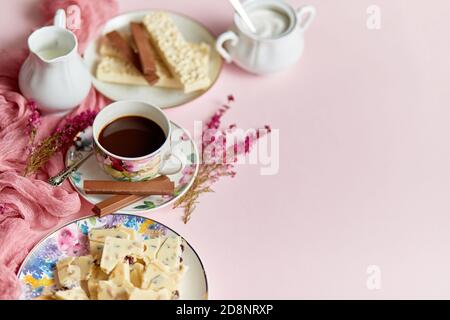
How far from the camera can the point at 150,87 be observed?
4.62ft

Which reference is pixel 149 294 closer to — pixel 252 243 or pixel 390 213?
pixel 252 243

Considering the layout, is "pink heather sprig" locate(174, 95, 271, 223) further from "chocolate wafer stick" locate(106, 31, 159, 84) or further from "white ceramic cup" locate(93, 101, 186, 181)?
"chocolate wafer stick" locate(106, 31, 159, 84)

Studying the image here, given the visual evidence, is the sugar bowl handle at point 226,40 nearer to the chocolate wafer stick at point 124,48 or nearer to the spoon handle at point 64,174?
the chocolate wafer stick at point 124,48

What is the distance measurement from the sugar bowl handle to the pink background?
0.10 ft

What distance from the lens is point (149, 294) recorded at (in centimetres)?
110

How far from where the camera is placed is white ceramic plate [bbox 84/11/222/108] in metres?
1.39

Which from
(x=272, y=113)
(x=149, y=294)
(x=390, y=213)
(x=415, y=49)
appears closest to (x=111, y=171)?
(x=149, y=294)

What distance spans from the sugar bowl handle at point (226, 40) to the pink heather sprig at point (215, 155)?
90mm

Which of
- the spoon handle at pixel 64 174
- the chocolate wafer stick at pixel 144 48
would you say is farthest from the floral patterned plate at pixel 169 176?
the chocolate wafer stick at pixel 144 48

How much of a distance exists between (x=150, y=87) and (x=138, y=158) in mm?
260

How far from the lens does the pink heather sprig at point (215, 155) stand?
1.27 m

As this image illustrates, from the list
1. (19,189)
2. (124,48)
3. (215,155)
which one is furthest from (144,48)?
(19,189)

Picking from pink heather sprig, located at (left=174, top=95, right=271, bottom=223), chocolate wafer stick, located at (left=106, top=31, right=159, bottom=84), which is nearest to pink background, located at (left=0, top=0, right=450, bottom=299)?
pink heather sprig, located at (left=174, top=95, right=271, bottom=223)
